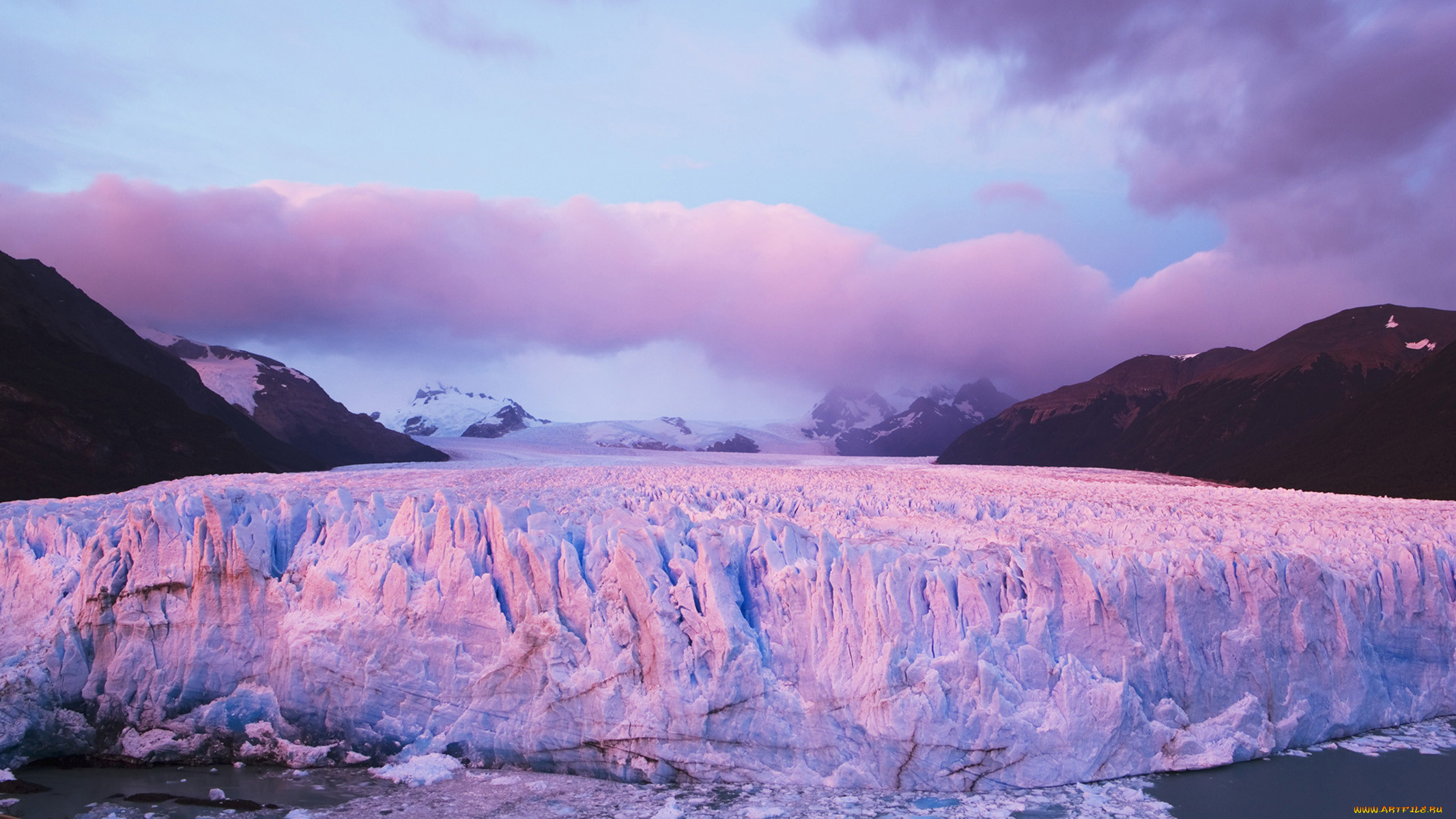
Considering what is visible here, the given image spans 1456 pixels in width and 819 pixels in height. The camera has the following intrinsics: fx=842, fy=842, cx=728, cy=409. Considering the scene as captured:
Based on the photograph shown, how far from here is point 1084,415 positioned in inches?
1986

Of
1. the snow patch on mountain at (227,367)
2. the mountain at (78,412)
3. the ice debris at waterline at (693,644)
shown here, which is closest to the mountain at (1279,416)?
the ice debris at waterline at (693,644)

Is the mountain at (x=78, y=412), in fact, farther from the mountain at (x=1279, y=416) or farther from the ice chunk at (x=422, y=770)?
the mountain at (x=1279, y=416)

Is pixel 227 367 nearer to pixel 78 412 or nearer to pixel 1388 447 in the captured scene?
pixel 78 412

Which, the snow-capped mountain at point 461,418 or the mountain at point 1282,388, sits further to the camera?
the snow-capped mountain at point 461,418

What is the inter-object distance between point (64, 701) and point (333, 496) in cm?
362

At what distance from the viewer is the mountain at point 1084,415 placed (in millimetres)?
47719

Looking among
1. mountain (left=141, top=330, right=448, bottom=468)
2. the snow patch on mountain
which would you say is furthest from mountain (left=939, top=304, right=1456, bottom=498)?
the snow patch on mountain

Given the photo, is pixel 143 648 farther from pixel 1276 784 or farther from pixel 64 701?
pixel 1276 784

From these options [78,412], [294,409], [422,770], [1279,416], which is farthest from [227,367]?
[1279,416]

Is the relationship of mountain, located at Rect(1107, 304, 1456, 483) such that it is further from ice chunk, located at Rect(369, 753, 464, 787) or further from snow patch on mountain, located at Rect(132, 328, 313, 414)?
snow patch on mountain, located at Rect(132, 328, 313, 414)

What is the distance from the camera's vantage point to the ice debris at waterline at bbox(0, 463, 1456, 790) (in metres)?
8.72

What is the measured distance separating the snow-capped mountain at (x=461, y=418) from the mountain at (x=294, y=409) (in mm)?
29885

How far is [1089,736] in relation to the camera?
8516 mm

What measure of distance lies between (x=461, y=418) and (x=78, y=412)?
→ 64025mm
